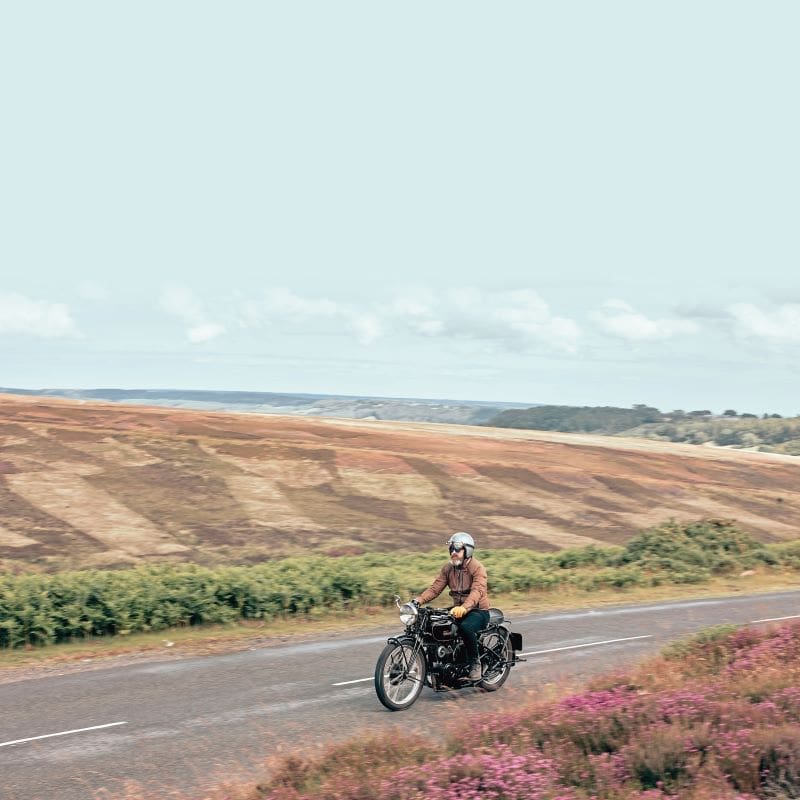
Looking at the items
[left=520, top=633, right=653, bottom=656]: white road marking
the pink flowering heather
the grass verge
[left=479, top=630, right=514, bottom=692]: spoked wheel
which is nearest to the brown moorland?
the grass verge

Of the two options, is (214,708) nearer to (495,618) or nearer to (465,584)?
(465,584)

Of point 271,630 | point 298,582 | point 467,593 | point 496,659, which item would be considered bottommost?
point 271,630

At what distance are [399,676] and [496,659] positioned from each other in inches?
73.9

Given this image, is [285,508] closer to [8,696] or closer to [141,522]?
[141,522]

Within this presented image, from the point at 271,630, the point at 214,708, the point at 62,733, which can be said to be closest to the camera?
the point at 62,733

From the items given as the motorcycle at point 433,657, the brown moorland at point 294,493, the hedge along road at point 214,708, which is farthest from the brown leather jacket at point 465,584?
the brown moorland at point 294,493

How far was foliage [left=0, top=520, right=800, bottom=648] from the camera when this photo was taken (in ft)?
68.0

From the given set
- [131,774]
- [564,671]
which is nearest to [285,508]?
[564,671]

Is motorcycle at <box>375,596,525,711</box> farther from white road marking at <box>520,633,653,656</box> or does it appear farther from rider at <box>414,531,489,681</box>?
white road marking at <box>520,633,653,656</box>

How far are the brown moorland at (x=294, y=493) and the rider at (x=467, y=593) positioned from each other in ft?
78.4

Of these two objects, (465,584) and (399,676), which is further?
(465,584)

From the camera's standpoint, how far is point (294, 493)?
174 feet

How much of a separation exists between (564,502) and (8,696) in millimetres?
46592

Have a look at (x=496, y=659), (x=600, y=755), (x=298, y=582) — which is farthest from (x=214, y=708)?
(x=298, y=582)
